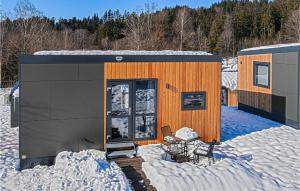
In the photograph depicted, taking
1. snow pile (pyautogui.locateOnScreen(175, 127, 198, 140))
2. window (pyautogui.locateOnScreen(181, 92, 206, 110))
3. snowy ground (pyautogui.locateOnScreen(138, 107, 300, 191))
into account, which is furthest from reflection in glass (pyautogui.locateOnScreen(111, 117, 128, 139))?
window (pyautogui.locateOnScreen(181, 92, 206, 110))

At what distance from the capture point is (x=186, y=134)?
920 centimetres

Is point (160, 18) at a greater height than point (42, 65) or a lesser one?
greater

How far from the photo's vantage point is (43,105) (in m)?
8.61

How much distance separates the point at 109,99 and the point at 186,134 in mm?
2312

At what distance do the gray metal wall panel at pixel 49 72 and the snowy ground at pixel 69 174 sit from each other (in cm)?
198

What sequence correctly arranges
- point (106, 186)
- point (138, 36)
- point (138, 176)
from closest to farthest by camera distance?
point (106, 186) < point (138, 176) < point (138, 36)

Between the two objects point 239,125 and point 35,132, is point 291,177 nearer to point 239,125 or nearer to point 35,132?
point 239,125

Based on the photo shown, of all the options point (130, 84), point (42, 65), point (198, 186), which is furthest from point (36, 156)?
point (198, 186)

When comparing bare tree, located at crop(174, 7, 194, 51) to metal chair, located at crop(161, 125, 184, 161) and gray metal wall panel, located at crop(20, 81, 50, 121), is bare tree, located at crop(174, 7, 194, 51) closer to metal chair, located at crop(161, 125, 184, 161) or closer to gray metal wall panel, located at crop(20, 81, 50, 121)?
metal chair, located at crop(161, 125, 184, 161)

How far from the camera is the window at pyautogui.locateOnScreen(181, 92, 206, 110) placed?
388 inches

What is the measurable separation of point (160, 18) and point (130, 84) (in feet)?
97.3

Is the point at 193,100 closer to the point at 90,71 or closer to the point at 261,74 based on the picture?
the point at 90,71

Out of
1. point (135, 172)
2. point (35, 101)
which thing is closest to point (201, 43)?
point (35, 101)

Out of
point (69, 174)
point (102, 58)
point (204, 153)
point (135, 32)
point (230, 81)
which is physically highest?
point (135, 32)
